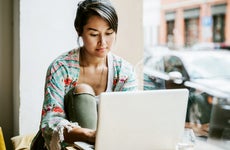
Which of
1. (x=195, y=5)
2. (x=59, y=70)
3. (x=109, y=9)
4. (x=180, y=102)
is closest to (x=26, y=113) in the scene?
(x=59, y=70)

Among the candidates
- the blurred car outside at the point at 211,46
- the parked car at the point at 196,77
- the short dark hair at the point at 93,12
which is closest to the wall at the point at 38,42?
the short dark hair at the point at 93,12

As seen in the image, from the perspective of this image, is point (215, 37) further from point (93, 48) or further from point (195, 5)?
point (93, 48)

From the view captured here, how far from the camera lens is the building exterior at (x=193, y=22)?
8.65 m

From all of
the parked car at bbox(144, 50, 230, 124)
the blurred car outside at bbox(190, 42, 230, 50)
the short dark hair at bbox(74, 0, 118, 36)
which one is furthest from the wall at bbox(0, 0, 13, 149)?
the blurred car outside at bbox(190, 42, 230, 50)

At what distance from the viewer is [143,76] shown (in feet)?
7.98

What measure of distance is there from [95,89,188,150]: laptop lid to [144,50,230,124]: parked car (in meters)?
0.75

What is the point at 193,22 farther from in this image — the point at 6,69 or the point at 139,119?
the point at 139,119

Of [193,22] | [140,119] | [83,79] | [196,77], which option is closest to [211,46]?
[193,22]

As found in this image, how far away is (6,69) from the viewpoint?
88.0 inches

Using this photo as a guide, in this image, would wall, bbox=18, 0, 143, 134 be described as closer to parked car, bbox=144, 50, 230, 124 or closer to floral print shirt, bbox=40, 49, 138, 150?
floral print shirt, bbox=40, 49, 138, 150

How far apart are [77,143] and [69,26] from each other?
688mm

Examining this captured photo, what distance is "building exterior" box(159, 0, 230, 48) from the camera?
28.4 ft

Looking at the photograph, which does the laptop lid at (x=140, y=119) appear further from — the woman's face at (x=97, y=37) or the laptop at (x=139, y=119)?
the woman's face at (x=97, y=37)

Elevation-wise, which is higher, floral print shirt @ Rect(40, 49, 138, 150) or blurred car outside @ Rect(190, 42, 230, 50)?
blurred car outside @ Rect(190, 42, 230, 50)
